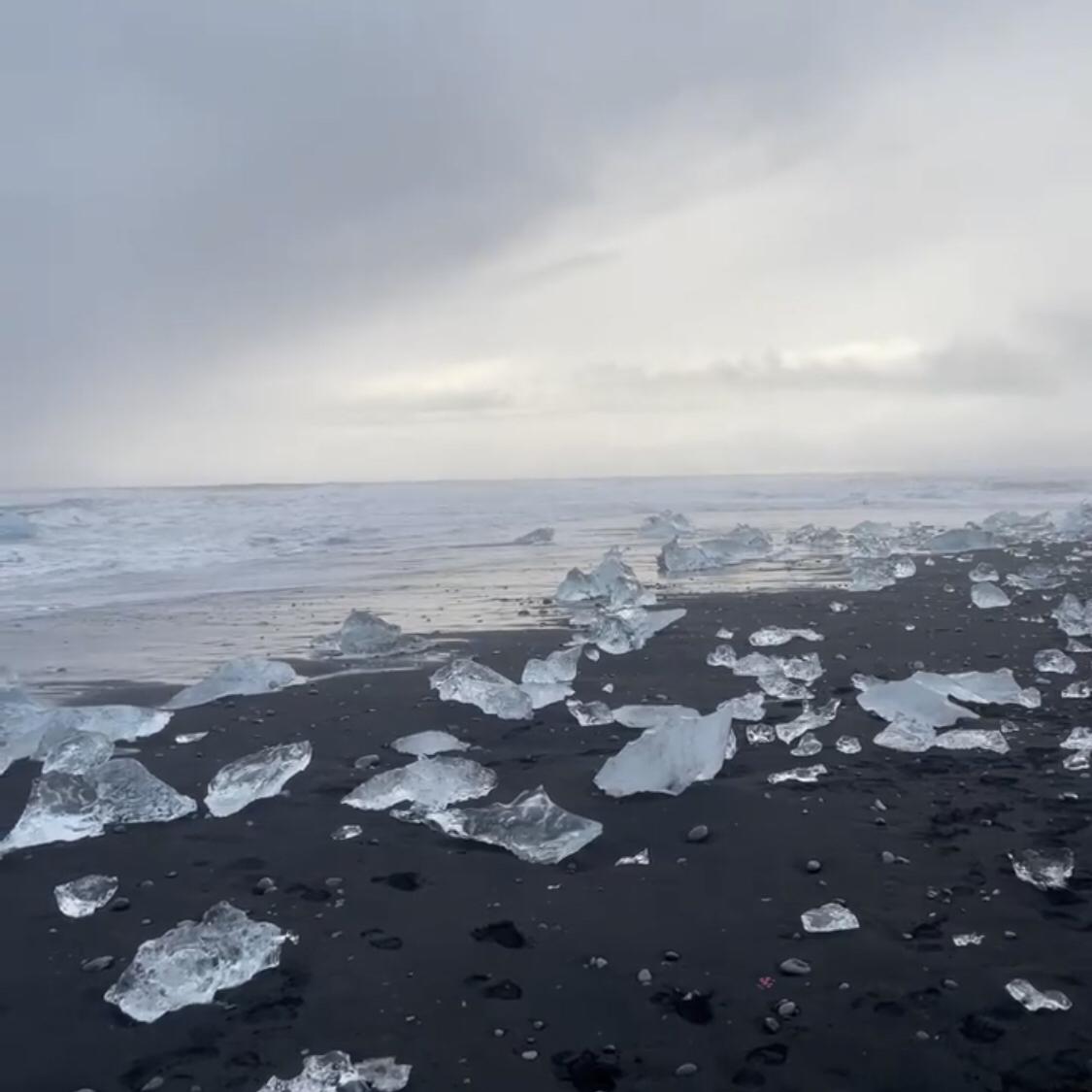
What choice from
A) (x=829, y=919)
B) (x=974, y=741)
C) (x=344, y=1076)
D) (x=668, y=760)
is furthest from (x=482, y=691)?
(x=344, y=1076)

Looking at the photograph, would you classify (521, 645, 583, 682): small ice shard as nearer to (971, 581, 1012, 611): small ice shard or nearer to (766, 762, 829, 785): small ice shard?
(766, 762, 829, 785): small ice shard

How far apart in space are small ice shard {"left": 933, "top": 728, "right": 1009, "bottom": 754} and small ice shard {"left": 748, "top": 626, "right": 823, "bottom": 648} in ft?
9.49

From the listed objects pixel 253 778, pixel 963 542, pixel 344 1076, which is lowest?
pixel 344 1076

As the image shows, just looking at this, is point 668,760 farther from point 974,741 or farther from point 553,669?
point 553,669

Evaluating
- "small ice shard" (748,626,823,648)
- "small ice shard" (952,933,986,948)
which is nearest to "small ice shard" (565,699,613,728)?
"small ice shard" (748,626,823,648)

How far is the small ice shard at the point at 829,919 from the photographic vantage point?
3.39 meters

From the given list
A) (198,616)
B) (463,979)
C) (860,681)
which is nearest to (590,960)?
(463,979)

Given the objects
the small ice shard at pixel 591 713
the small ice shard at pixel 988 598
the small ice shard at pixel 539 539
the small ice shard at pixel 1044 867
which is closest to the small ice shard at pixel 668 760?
the small ice shard at pixel 591 713

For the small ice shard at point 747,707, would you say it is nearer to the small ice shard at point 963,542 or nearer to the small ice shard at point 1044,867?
the small ice shard at point 1044,867

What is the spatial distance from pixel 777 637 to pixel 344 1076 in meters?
6.40

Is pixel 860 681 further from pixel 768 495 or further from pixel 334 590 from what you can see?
pixel 768 495

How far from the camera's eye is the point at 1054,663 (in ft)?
23.4

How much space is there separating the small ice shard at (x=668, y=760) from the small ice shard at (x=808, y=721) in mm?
706

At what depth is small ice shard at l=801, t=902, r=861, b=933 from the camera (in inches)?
134
